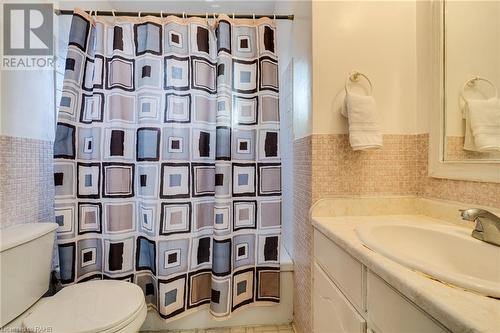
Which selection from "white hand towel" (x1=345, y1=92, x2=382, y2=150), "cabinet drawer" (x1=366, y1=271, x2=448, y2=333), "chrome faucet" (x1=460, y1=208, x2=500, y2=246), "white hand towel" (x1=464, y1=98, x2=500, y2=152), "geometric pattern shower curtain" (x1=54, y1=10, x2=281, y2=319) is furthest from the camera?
"geometric pattern shower curtain" (x1=54, y1=10, x2=281, y2=319)

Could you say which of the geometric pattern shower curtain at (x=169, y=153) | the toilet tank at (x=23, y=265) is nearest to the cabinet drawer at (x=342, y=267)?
the geometric pattern shower curtain at (x=169, y=153)

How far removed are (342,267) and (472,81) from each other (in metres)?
0.85

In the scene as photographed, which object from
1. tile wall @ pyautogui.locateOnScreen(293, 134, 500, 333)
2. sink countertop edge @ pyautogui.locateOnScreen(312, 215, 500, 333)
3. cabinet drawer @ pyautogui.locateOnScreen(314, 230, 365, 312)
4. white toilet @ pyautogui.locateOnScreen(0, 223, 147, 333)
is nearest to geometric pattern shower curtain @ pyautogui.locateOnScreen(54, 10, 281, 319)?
white toilet @ pyautogui.locateOnScreen(0, 223, 147, 333)

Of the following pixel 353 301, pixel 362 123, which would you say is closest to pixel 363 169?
pixel 362 123

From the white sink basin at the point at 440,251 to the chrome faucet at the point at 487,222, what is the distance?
19 mm

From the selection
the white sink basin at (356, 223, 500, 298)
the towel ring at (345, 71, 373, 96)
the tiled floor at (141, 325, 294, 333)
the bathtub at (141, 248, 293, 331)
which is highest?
the towel ring at (345, 71, 373, 96)

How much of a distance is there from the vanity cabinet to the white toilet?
0.76 meters

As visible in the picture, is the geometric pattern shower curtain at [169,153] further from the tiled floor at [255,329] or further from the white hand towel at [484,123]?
the white hand towel at [484,123]

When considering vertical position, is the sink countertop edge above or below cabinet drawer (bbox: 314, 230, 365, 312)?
above

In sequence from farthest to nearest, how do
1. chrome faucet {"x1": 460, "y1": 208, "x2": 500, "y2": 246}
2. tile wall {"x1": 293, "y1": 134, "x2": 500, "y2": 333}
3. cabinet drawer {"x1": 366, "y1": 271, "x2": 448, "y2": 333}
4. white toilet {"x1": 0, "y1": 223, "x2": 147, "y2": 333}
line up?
tile wall {"x1": 293, "y1": 134, "x2": 500, "y2": 333} < white toilet {"x1": 0, "y1": 223, "x2": 147, "y2": 333} < chrome faucet {"x1": 460, "y1": 208, "x2": 500, "y2": 246} < cabinet drawer {"x1": 366, "y1": 271, "x2": 448, "y2": 333}

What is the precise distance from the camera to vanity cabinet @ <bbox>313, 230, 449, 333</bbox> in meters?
0.56

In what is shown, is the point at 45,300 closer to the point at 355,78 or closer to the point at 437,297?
the point at 437,297

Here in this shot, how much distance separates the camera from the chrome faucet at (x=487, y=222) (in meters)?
0.72

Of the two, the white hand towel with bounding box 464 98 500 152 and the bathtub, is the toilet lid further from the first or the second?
the white hand towel with bounding box 464 98 500 152
